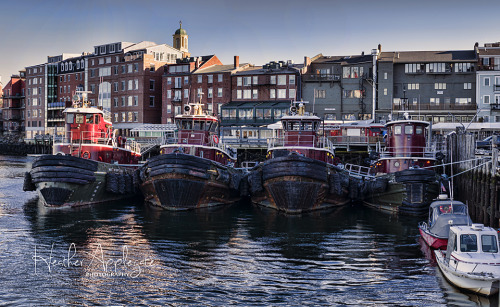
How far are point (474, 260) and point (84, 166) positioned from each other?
2421 cm

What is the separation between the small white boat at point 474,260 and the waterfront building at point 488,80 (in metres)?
58.4

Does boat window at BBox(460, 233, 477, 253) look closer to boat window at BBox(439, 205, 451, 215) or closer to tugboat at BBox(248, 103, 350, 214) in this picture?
boat window at BBox(439, 205, 451, 215)

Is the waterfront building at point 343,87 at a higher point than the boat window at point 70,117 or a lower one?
higher

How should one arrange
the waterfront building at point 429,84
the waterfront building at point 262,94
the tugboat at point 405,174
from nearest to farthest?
the tugboat at point 405,174, the waterfront building at point 429,84, the waterfront building at point 262,94

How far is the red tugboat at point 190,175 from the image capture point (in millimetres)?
32188

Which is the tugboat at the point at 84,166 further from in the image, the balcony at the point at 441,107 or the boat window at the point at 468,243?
the balcony at the point at 441,107

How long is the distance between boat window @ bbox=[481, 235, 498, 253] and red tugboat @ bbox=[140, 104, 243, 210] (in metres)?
18.2

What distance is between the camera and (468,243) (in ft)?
58.5

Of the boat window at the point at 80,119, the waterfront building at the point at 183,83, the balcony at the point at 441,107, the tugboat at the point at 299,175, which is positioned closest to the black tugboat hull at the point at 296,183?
the tugboat at the point at 299,175

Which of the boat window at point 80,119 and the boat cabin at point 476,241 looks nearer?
the boat cabin at point 476,241

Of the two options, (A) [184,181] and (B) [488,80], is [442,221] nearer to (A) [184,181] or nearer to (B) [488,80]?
(A) [184,181]

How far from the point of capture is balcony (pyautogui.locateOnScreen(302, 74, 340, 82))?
254ft

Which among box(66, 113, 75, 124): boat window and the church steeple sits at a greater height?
the church steeple

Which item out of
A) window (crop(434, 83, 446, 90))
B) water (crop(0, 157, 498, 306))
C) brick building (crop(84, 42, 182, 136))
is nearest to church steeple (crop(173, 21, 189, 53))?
brick building (crop(84, 42, 182, 136))
